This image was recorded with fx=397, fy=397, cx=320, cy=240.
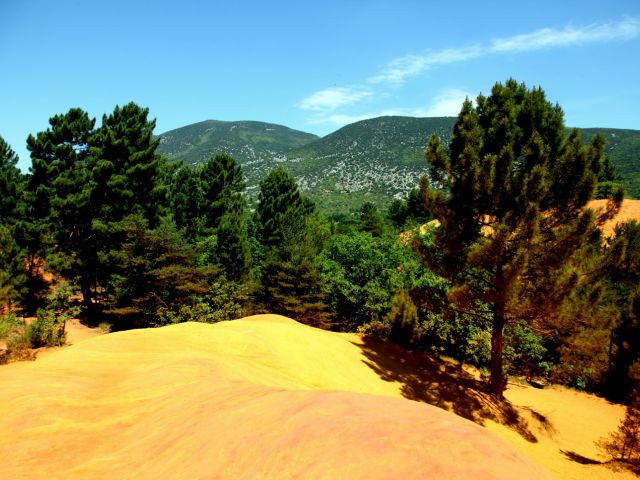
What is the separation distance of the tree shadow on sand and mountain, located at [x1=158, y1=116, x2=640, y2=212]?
102901mm

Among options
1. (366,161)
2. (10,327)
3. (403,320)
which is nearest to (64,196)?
(10,327)

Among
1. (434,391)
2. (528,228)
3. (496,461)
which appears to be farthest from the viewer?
(434,391)

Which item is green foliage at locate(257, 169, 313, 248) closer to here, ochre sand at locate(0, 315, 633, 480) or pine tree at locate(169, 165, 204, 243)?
pine tree at locate(169, 165, 204, 243)

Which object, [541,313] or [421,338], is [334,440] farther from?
[421,338]

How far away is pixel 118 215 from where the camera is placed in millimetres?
29547

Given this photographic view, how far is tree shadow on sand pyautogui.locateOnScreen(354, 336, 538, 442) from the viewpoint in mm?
14406

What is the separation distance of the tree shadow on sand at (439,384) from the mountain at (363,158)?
338ft

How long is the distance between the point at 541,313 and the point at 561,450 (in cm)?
452

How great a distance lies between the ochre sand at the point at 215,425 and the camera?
4707 mm

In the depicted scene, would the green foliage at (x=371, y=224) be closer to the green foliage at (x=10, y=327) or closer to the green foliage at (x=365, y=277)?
the green foliage at (x=365, y=277)

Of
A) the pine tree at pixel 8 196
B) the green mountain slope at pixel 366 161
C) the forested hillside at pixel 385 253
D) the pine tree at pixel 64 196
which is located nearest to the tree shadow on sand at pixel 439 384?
the forested hillside at pixel 385 253

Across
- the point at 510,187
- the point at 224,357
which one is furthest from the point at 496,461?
the point at 510,187

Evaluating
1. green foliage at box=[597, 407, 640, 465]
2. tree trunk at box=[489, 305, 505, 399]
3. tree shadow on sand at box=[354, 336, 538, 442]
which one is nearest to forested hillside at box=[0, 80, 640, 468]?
tree trunk at box=[489, 305, 505, 399]

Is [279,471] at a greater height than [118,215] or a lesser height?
lesser
